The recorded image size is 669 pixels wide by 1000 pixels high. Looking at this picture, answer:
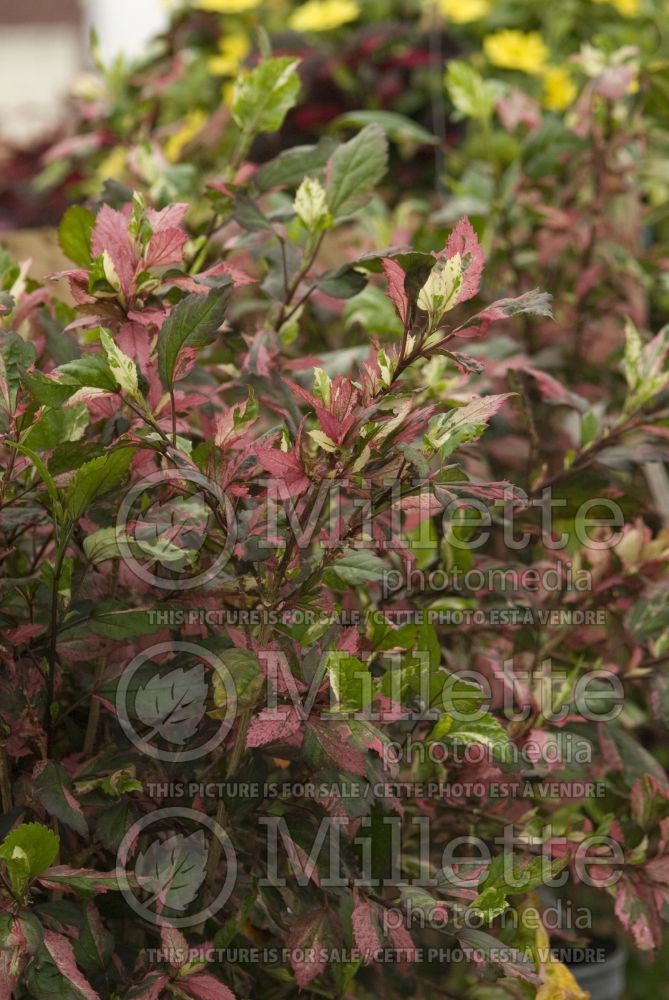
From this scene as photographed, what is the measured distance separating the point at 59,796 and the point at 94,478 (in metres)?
0.20

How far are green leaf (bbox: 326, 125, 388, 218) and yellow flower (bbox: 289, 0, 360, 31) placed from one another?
1273 millimetres

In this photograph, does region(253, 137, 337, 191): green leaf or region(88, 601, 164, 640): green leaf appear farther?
region(253, 137, 337, 191): green leaf

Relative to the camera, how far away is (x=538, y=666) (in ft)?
3.32

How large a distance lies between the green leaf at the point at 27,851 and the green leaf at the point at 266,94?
1.96 ft

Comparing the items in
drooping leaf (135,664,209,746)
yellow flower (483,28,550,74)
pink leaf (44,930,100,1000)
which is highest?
yellow flower (483,28,550,74)

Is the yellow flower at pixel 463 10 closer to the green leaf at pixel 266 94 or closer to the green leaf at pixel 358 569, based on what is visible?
the green leaf at pixel 266 94

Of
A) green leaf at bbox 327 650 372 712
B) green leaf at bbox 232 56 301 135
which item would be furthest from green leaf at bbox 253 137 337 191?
green leaf at bbox 327 650 372 712

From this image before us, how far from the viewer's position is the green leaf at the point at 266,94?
0.99 m

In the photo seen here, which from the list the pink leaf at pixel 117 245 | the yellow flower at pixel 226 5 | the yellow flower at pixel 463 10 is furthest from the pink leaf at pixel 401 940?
the yellow flower at pixel 226 5

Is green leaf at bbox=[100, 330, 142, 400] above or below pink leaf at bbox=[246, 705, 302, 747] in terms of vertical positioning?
above

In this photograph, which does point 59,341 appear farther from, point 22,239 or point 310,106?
point 310,106

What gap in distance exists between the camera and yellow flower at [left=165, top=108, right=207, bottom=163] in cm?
154

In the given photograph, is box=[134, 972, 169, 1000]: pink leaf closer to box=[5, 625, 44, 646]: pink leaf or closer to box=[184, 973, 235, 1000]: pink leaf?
box=[184, 973, 235, 1000]: pink leaf

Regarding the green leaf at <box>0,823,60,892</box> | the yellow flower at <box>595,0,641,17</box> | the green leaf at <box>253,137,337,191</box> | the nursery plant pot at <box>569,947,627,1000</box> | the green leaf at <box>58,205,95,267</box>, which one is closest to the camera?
the green leaf at <box>0,823,60,892</box>
